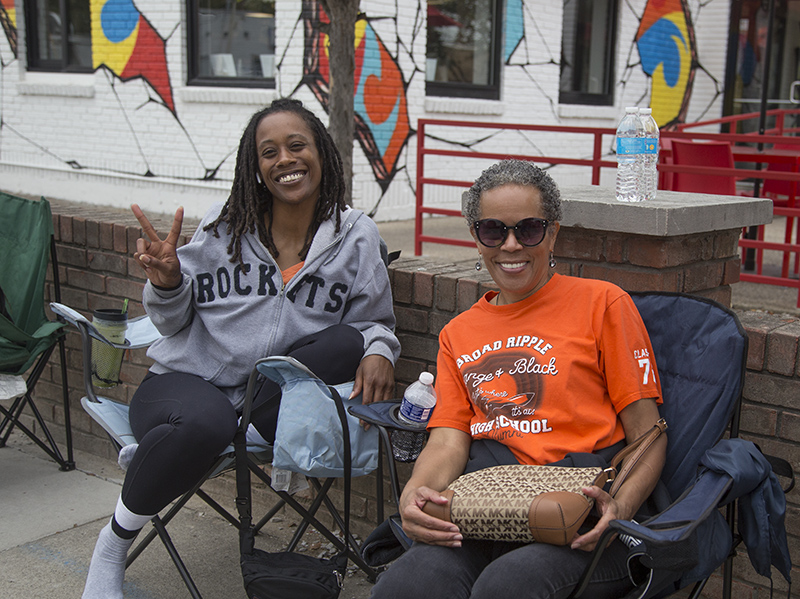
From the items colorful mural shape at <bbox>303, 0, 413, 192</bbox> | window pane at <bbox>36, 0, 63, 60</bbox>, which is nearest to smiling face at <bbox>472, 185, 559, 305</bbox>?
colorful mural shape at <bbox>303, 0, 413, 192</bbox>

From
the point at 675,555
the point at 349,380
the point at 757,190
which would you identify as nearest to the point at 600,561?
the point at 675,555

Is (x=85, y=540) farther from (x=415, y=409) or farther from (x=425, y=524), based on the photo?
(x=425, y=524)

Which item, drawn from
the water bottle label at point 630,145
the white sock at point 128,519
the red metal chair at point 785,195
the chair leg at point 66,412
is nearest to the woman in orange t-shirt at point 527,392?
the water bottle label at point 630,145

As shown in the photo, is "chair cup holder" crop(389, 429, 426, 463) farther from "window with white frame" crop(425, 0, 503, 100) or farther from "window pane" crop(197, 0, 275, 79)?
"window with white frame" crop(425, 0, 503, 100)

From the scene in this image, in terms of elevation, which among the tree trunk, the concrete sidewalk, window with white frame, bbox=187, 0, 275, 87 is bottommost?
the concrete sidewalk

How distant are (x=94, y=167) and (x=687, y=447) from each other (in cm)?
985

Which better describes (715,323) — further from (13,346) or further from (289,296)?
(13,346)

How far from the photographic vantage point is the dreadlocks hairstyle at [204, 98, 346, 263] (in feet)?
9.22

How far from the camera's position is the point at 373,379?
8.48ft

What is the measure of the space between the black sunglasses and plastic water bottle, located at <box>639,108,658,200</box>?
24.0 inches

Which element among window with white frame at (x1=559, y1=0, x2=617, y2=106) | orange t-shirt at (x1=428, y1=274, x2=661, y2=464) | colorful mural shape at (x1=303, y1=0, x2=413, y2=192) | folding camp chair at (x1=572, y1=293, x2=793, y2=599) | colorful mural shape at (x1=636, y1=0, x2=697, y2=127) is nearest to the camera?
folding camp chair at (x1=572, y1=293, x2=793, y2=599)

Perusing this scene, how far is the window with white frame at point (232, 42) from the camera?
8.91 m

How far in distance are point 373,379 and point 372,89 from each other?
635 centimetres

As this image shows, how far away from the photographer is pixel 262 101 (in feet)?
28.5
